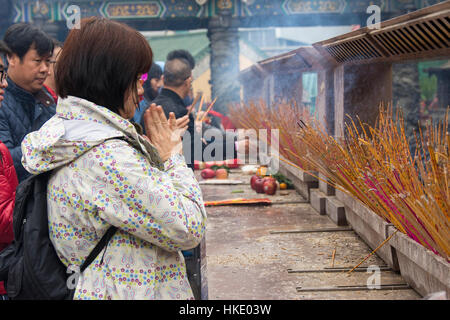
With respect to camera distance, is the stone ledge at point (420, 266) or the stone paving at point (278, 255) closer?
the stone ledge at point (420, 266)

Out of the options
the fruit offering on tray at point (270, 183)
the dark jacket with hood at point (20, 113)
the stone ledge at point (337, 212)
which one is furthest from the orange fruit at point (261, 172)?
the dark jacket with hood at point (20, 113)

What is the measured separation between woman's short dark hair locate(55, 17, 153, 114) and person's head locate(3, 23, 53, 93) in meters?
1.25

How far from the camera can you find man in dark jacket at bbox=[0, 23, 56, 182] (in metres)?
2.49

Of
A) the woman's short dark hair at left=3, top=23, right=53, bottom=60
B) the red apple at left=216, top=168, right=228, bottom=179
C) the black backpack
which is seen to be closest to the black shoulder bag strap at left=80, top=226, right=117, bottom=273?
the black backpack

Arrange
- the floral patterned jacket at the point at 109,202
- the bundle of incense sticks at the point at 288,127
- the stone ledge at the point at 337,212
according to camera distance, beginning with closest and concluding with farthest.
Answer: the floral patterned jacket at the point at 109,202 < the stone ledge at the point at 337,212 < the bundle of incense sticks at the point at 288,127

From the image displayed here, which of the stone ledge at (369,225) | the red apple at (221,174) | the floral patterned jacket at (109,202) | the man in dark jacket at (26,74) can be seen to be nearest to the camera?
the floral patterned jacket at (109,202)

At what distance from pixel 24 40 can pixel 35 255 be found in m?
Result: 1.52

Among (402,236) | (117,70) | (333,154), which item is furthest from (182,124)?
(333,154)

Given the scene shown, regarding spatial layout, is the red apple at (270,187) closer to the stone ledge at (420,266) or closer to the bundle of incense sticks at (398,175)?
the bundle of incense sticks at (398,175)

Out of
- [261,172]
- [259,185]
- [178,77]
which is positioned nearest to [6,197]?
[259,185]

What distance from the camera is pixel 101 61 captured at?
4.44 feet

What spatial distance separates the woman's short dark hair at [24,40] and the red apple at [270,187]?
1.64m

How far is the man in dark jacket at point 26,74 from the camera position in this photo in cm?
249
